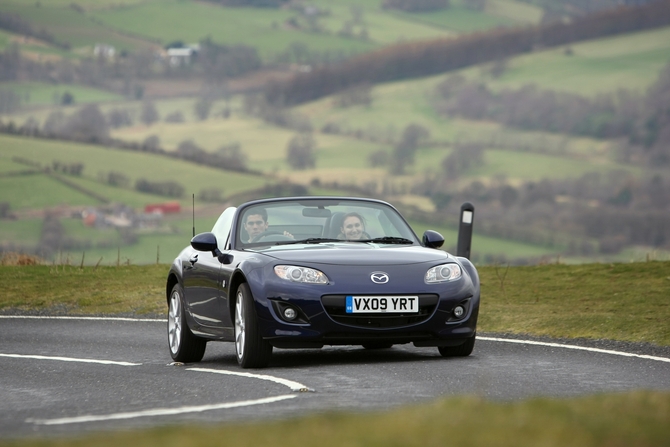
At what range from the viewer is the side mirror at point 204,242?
467 inches

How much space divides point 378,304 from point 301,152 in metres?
149

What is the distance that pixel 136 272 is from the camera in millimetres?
25203

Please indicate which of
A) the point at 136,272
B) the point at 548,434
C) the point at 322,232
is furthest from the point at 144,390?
the point at 136,272

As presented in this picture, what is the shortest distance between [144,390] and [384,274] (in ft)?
7.89

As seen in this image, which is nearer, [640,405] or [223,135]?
[640,405]

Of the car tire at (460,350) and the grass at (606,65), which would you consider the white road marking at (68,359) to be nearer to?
the car tire at (460,350)

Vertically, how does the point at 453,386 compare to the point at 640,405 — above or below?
below

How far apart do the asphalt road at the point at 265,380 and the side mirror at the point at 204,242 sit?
43.5 inches

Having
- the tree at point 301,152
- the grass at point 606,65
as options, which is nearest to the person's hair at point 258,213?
the tree at point 301,152

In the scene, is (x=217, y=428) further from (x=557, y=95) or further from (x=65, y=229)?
(x=557, y=95)

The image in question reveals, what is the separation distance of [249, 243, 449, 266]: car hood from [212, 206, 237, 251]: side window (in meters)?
0.86

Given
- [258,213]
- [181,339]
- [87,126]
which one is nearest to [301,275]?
[258,213]

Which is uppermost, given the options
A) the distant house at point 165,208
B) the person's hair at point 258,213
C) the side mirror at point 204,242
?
the person's hair at point 258,213

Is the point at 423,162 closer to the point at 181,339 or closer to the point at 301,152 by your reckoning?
the point at 301,152
